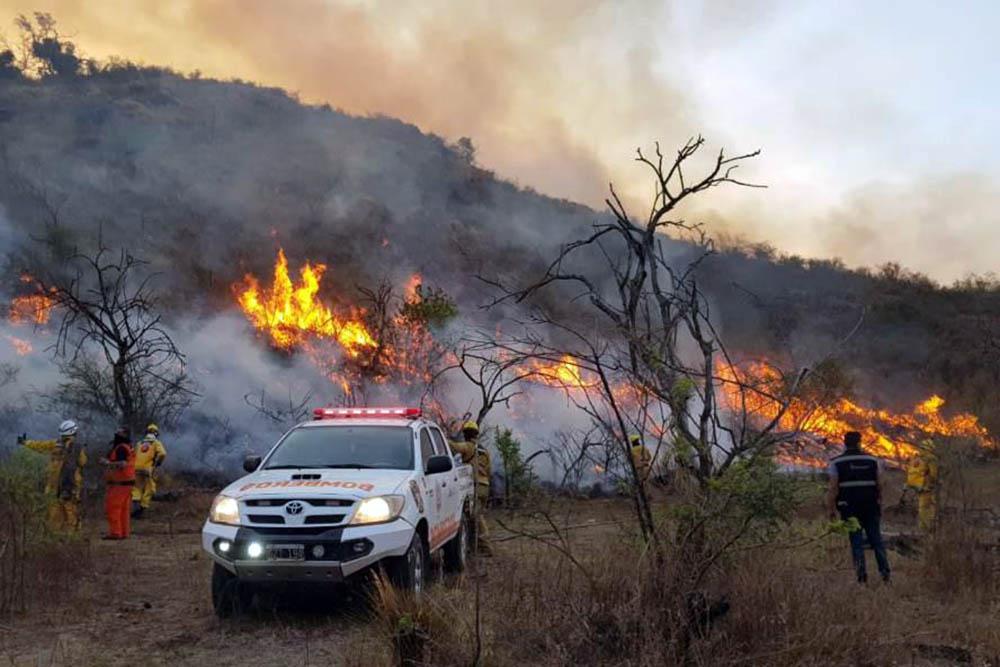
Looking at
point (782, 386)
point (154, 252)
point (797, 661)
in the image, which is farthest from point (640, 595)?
point (154, 252)

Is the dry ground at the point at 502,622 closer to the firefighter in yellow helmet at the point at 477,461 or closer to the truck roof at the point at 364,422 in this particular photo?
the truck roof at the point at 364,422

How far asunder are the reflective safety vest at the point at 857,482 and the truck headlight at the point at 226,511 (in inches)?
246

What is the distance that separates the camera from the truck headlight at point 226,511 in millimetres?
7105

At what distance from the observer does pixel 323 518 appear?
7.00 meters

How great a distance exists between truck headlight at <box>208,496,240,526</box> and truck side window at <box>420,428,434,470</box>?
6.09 feet

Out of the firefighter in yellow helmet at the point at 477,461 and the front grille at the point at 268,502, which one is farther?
the firefighter in yellow helmet at the point at 477,461

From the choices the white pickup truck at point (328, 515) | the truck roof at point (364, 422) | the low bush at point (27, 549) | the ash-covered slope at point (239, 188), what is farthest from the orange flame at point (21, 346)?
the white pickup truck at point (328, 515)

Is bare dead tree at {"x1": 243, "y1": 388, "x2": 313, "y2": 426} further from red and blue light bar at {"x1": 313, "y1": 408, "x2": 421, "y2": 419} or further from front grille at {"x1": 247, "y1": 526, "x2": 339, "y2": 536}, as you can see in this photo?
front grille at {"x1": 247, "y1": 526, "x2": 339, "y2": 536}

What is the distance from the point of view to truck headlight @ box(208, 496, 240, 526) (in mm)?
7105

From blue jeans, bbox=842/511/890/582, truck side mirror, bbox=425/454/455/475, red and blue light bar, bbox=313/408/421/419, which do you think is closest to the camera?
truck side mirror, bbox=425/454/455/475

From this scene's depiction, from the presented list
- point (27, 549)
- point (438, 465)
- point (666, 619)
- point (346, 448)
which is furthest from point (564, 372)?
point (27, 549)

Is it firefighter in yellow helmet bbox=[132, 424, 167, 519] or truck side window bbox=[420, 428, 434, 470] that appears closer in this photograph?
truck side window bbox=[420, 428, 434, 470]

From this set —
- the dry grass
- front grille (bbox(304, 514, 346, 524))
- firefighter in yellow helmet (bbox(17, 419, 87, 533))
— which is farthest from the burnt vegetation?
firefighter in yellow helmet (bbox(17, 419, 87, 533))

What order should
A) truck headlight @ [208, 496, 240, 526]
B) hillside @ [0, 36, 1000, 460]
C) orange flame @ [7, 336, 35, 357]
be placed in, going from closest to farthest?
truck headlight @ [208, 496, 240, 526] < orange flame @ [7, 336, 35, 357] < hillside @ [0, 36, 1000, 460]
